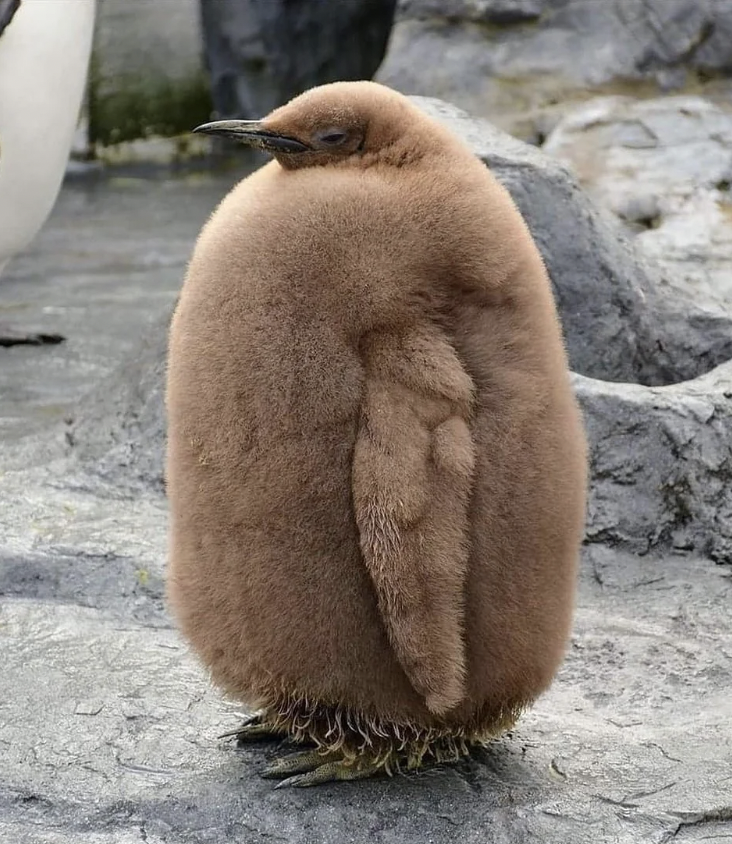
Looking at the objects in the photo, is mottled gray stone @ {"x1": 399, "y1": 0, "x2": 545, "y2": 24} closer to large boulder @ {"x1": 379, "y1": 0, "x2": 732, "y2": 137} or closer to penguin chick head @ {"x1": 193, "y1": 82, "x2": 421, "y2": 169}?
large boulder @ {"x1": 379, "y1": 0, "x2": 732, "y2": 137}

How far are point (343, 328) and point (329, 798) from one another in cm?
63

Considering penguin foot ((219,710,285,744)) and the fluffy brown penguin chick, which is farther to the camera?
penguin foot ((219,710,285,744))

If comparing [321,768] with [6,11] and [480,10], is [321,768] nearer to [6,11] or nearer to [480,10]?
[6,11]

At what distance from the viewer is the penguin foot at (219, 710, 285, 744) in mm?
1924

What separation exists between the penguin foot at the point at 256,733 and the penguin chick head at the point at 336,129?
2.61 ft

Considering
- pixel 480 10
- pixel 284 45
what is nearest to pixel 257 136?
pixel 480 10

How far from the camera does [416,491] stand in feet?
5.29

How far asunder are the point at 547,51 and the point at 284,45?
3.32 metres

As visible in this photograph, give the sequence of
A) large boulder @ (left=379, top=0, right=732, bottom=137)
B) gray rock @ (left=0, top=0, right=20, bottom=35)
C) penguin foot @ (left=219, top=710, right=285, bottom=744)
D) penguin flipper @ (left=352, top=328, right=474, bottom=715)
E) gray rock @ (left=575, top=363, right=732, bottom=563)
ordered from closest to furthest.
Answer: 1. penguin flipper @ (left=352, top=328, right=474, bottom=715)
2. penguin foot @ (left=219, top=710, right=285, bottom=744)
3. gray rock @ (left=575, top=363, right=732, bottom=563)
4. gray rock @ (left=0, top=0, right=20, bottom=35)
5. large boulder @ (left=379, top=0, right=732, bottom=137)

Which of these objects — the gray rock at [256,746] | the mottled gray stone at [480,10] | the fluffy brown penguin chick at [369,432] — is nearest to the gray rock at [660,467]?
the gray rock at [256,746]

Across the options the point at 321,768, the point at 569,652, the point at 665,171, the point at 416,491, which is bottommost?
the point at 569,652

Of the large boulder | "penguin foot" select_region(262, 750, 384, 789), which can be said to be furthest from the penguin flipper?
the large boulder

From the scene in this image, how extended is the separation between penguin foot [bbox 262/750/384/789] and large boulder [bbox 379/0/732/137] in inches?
195

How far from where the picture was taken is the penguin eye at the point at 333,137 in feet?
5.65
